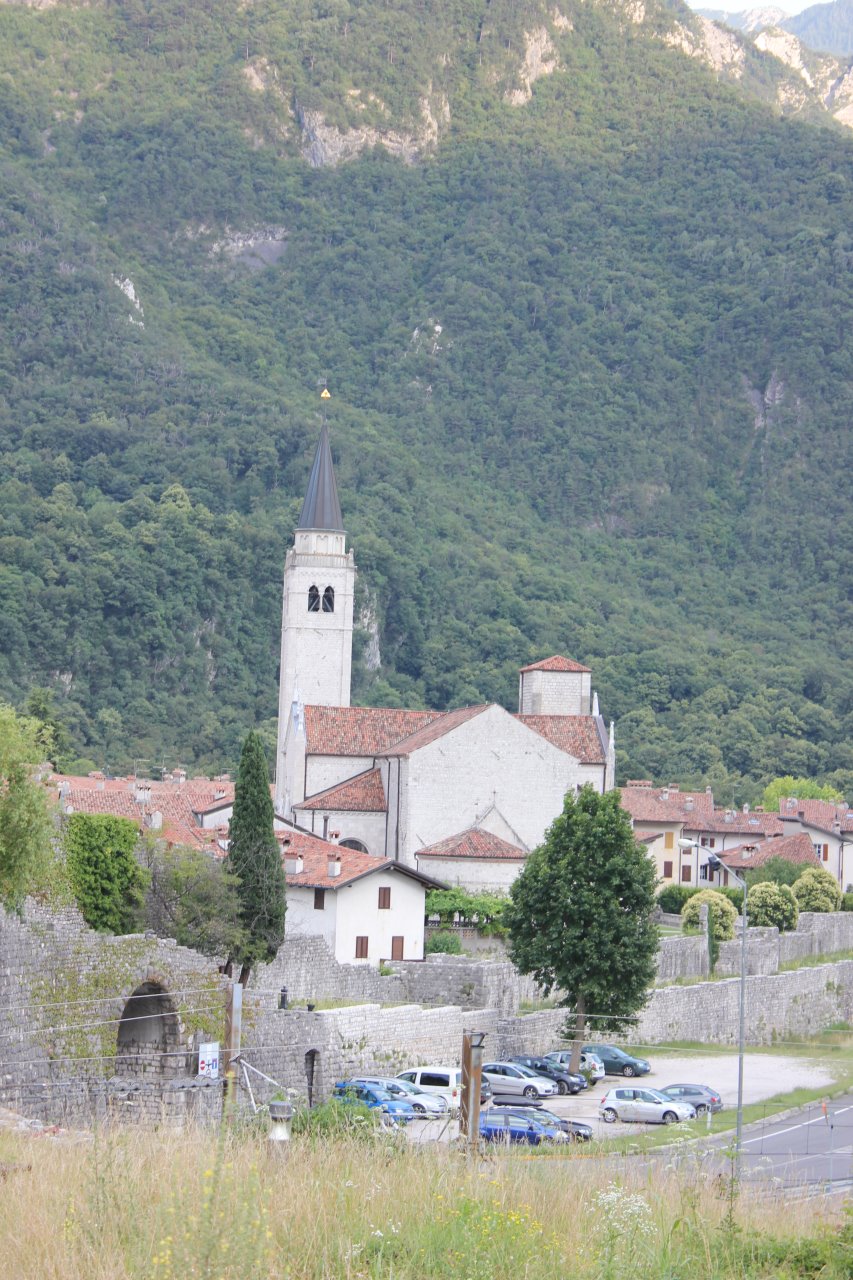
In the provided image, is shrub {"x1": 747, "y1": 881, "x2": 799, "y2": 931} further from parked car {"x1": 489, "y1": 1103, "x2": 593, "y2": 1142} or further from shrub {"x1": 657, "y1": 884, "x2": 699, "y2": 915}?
parked car {"x1": 489, "y1": 1103, "x2": 593, "y2": 1142}

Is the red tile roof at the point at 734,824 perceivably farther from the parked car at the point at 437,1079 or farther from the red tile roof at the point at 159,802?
the parked car at the point at 437,1079

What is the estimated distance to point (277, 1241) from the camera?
35.2 feet

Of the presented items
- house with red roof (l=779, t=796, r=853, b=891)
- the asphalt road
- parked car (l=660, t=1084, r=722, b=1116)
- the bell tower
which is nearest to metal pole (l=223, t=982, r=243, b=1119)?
the asphalt road

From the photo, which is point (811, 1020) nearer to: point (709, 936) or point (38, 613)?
point (709, 936)

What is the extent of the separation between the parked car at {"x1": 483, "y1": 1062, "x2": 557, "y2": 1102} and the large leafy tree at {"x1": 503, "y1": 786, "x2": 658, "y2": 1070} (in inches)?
237

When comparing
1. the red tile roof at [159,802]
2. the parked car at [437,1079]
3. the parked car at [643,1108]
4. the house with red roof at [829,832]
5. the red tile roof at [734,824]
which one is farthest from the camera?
the house with red roof at [829,832]

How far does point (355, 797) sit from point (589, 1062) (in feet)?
88.0

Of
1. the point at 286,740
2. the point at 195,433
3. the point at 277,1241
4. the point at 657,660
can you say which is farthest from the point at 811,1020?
the point at 195,433

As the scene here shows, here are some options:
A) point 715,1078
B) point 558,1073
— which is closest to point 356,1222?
point 558,1073

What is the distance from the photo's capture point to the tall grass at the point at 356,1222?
9969 millimetres

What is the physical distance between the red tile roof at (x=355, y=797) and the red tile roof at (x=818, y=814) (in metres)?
32.2

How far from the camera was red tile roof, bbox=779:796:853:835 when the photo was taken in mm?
92312

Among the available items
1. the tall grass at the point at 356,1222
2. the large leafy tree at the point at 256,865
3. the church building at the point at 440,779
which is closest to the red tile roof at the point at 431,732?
the church building at the point at 440,779

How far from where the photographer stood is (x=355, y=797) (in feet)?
213
